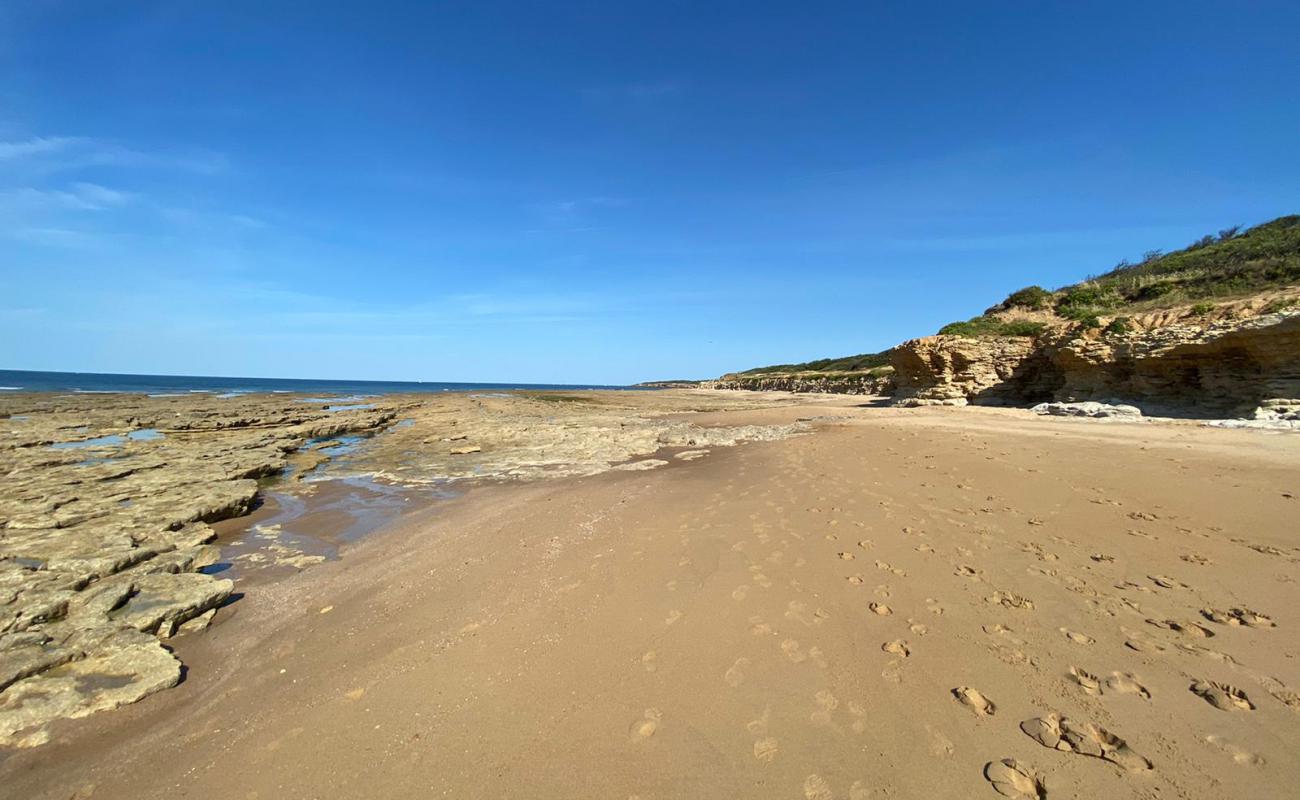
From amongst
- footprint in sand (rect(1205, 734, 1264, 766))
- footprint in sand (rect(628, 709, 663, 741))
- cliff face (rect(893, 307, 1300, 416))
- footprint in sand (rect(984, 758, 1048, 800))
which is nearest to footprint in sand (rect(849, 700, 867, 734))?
footprint in sand (rect(984, 758, 1048, 800))

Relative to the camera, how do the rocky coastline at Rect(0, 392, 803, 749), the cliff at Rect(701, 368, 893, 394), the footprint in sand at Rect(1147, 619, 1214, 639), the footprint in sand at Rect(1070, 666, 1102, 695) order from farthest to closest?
the cliff at Rect(701, 368, 893, 394) → the rocky coastline at Rect(0, 392, 803, 749) → the footprint in sand at Rect(1147, 619, 1214, 639) → the footprint in sand at Rect(1070, 666, 1102, 695)

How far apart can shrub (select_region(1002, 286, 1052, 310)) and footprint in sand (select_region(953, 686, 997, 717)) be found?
3590 centimetres

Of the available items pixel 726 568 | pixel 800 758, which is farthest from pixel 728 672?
pixel 726 568

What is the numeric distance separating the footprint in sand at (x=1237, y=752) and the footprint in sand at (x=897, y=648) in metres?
1.48

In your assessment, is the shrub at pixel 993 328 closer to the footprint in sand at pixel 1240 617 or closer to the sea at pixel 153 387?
the footprint in sand at pixel 1240 617

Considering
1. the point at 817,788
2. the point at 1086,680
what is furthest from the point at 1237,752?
the point at 817,788

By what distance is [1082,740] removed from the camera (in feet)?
8.68

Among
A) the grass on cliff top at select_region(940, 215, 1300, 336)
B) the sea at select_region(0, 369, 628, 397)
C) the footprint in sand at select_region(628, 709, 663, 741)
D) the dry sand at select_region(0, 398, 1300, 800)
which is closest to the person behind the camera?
the dry sand at select_region(0, 398, 1300, 800)

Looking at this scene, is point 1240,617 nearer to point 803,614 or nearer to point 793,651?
point 803,614

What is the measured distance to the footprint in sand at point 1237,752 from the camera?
2.43m

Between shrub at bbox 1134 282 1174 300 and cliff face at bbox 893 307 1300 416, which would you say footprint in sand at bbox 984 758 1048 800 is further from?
shrub at bbox 1134 282 1174 300

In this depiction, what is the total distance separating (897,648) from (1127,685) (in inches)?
50.8

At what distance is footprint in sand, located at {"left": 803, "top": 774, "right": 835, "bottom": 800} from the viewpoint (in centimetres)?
243

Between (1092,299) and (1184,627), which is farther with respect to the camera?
(1092,299)
